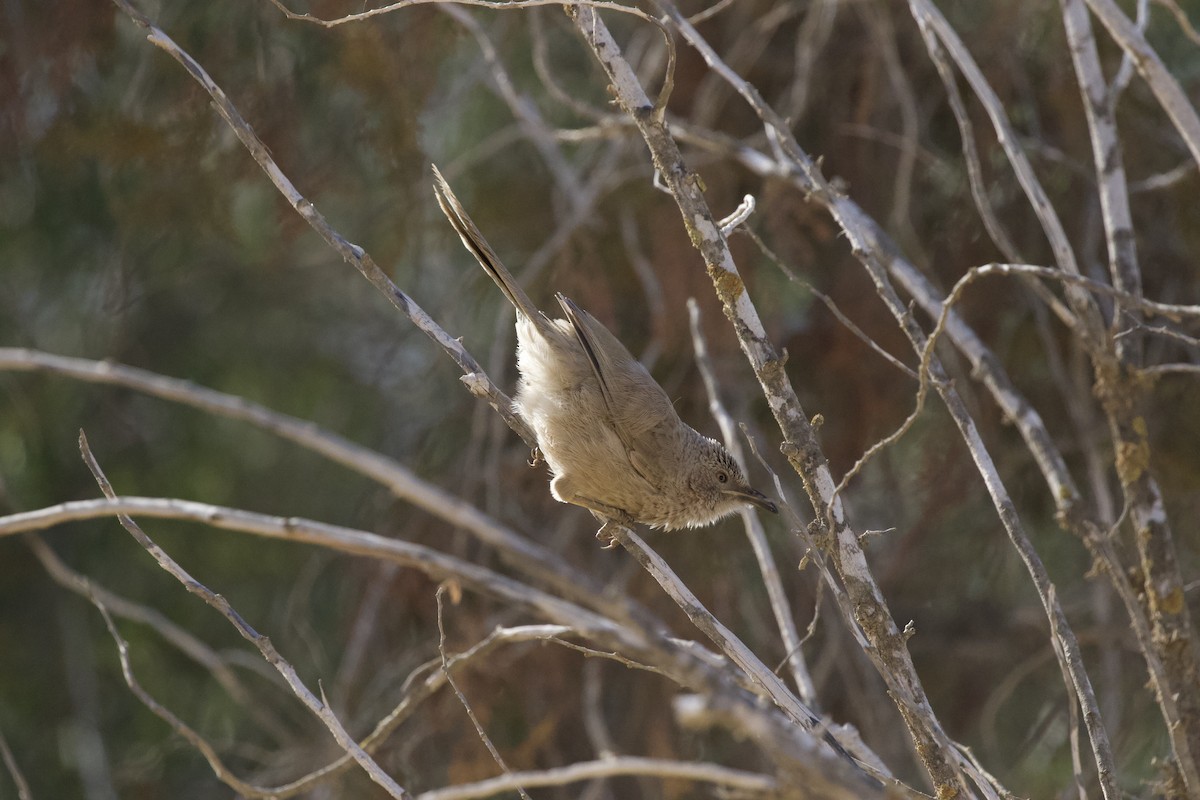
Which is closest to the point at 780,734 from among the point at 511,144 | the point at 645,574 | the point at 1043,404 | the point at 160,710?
the point at 160,710

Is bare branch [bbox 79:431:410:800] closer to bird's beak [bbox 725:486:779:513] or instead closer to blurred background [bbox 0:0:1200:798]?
bird's beak [bbox 725:486:779:513]

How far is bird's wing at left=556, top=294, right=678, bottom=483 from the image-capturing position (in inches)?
168

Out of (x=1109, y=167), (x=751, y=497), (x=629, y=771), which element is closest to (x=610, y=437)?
(x=751, y=497)

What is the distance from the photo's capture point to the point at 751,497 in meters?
4.26

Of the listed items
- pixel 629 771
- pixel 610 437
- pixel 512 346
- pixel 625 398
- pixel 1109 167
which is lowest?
pixel 512 346

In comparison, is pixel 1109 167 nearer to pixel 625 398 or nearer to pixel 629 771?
pixel 625 398

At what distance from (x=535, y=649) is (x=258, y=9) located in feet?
10.4

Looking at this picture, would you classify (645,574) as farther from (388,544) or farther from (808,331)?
(388,544)

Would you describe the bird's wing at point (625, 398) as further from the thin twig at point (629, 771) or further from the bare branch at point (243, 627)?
the thin twig at point (629, 771)

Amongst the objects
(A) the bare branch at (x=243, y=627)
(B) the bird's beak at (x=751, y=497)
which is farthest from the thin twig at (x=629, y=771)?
(B) the bird's beak at (x=751, y=497)

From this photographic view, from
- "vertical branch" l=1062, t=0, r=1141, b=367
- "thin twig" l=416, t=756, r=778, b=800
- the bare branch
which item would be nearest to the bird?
"vertical branch" l=1062, t=0, r=1141, b=367

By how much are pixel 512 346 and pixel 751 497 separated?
227cm

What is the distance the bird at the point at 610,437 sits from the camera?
419 cm

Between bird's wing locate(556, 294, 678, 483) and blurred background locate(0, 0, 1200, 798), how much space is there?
2.43ft
